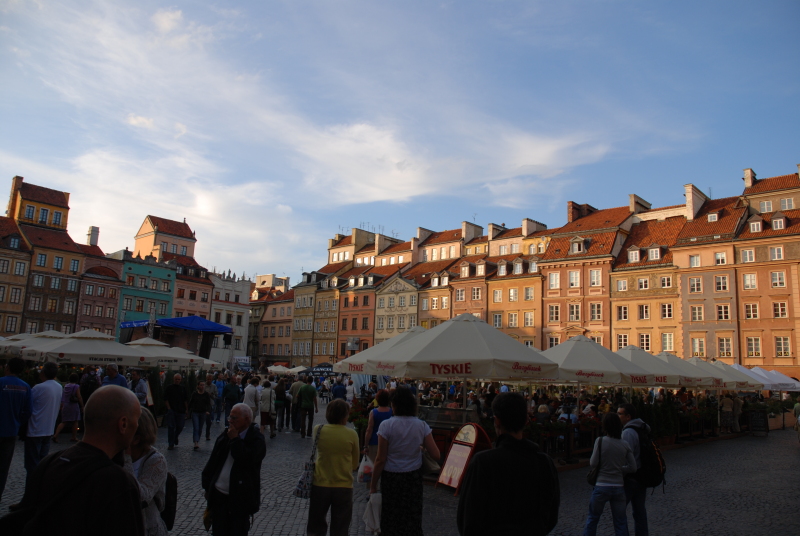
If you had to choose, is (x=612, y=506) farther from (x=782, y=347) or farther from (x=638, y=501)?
(x=782, y=347)

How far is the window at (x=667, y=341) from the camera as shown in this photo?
161 ft

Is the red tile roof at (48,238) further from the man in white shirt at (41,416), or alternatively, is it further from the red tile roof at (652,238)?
the man in white shirt at (41,416)

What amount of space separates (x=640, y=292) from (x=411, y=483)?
1913 inches

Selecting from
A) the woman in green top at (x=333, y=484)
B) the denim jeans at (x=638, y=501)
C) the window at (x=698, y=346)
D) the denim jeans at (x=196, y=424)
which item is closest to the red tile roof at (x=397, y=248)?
the window at (x=698, y=346)

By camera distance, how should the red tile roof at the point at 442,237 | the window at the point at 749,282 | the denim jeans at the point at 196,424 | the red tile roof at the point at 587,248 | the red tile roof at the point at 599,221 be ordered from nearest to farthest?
1. the denim jeans at the point at 196,424
2. the window at the point at 749,282
3. the red tile roof at the point at 587,248
4. the red tile roof at the point at 599,221
5. the red tile roof at the point at 442,237

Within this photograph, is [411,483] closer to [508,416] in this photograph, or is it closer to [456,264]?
[508,416]

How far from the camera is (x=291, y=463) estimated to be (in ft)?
46.0

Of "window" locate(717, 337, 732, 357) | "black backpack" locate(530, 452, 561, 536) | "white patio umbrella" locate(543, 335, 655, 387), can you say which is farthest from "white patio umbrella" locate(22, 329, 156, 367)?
"window" locate(717, 337, 732, 357)

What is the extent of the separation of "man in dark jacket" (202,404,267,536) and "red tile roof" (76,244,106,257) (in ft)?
218

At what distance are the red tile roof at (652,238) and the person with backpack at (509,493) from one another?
50.3 meters

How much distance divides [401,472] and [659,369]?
51.0 ft

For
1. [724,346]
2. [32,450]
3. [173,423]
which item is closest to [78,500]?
[32,450]

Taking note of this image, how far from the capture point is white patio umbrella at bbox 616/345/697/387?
1920cm

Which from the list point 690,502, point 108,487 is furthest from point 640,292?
point 108,487
